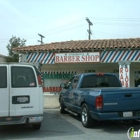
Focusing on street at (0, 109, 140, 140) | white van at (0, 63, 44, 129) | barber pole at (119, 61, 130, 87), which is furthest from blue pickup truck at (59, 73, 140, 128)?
barber pole at (119, 61, 130, 87)

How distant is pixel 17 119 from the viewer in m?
6.75

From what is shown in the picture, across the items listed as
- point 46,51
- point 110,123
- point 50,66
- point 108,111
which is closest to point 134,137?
point 108,111

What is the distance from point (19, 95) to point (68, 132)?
5.98 ft

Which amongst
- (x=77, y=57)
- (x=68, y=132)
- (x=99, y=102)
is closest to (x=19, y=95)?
(x=68, y=132)

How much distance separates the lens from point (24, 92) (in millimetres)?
6816

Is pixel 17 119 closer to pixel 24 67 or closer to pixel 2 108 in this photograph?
pixel 2 108

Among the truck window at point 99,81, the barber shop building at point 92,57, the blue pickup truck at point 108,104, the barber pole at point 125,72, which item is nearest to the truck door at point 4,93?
the blue pickup truck at point 108,104

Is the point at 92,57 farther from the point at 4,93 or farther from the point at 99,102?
the point at 4,93

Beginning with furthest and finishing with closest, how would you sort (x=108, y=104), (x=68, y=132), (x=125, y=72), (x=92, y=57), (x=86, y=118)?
(x=92, y=57) → (x=125, y=72) → (x=86, y=118) → (x=68, y=132) → (x=108, y=104)

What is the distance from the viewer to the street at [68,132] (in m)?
6.75

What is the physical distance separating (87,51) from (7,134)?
7.75 metres

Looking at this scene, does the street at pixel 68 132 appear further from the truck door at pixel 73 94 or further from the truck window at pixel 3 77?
the truck window at pixel 3 77

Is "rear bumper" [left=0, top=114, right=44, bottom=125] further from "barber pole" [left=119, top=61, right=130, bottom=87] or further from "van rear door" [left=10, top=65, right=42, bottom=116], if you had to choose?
"barber pole" [left=119, top=61, right=130, bottom=87]

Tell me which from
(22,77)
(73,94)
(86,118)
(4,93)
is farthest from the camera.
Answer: (73,94)
